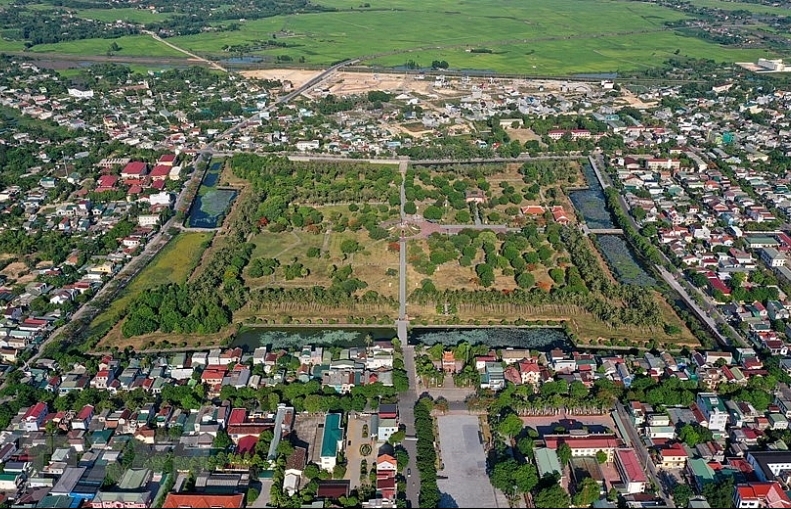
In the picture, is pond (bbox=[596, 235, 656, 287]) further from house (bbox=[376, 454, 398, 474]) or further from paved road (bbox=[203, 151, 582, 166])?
house (bbox=[376, 454, 398, 474])

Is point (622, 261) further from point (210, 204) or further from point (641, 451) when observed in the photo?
point (210, 204)

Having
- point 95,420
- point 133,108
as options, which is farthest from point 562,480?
point 133,108

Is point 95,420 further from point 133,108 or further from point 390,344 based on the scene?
point 133,108

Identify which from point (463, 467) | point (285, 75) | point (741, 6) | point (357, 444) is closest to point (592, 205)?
point (463, 467)

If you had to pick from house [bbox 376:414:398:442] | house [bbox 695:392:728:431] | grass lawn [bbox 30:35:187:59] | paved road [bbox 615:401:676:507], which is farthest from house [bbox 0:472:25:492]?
grass lawn [bbox 30:35:187:59]

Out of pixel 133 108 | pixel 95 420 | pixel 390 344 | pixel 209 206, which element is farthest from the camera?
pixel 133 108
